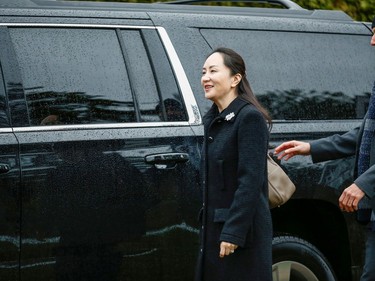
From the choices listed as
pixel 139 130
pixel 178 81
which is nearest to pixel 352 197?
pixel 139 130

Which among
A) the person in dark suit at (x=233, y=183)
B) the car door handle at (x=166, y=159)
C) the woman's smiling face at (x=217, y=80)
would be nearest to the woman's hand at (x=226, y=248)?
the person in dark suit at (x=233, y=183)

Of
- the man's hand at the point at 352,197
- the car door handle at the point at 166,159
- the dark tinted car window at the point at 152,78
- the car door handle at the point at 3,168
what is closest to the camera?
the man's hand at the point at 352,197

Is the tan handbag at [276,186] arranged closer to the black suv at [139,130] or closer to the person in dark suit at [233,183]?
the person in dark suit at [233,183]

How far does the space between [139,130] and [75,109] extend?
12.8 inches

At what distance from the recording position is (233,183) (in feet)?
14.9

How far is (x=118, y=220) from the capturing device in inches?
199

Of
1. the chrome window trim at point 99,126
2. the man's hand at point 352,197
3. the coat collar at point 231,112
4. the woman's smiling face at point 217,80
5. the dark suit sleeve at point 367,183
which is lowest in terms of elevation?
the man's hand at point 352,197

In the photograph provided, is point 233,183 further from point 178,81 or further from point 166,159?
point 178,81

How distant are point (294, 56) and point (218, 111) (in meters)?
1.27

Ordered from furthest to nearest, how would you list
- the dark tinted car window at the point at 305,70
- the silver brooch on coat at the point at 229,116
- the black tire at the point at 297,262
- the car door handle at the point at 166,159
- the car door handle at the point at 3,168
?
1. the dark tinted car window at the point at 305,70
2. the black tire at the point at 297,262
3. the car door handle at the point at 166,159
4. the car door handle at the point at 3,168
5. the silver brooch on coat at the point at 229,116

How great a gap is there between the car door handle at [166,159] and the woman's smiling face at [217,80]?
24.5 inches

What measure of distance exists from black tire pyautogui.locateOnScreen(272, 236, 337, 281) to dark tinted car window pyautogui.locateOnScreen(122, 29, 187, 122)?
33.4 inches

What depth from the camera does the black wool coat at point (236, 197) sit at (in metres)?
4.45

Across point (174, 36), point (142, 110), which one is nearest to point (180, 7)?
point (174, 36)
